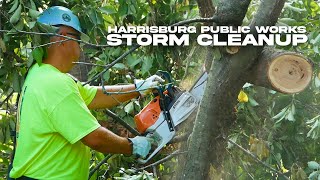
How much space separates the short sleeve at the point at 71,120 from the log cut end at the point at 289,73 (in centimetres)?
81

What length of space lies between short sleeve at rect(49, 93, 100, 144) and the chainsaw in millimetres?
439

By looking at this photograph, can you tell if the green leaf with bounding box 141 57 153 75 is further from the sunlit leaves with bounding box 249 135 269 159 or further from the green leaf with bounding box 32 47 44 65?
the sunlit leaves with bounding box 249 135 269 159

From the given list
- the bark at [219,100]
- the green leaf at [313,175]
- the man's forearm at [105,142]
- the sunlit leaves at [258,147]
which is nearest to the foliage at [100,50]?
the man's forearm at [105,142]

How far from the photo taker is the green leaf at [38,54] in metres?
2.46

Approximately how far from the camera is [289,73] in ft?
8.07

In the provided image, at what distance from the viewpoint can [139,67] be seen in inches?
127

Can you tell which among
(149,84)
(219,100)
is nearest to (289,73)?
(219,100)

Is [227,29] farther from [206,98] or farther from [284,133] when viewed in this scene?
[284,133]

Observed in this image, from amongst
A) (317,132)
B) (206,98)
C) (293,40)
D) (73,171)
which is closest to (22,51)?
(73,171)

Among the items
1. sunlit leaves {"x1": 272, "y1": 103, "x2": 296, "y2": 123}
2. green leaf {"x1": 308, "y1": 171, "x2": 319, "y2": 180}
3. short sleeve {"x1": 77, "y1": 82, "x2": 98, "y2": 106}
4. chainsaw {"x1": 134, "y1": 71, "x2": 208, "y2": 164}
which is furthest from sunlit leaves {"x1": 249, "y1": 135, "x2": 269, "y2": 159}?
short sleeve {"x1": 77, "y1": 82, "x2": 98, "y2": 106}

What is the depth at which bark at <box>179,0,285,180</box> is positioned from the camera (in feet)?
7.58

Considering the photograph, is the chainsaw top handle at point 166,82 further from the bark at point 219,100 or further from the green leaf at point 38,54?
the green leaf at point 38,54

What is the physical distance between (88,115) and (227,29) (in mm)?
678

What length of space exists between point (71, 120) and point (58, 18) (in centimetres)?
56
